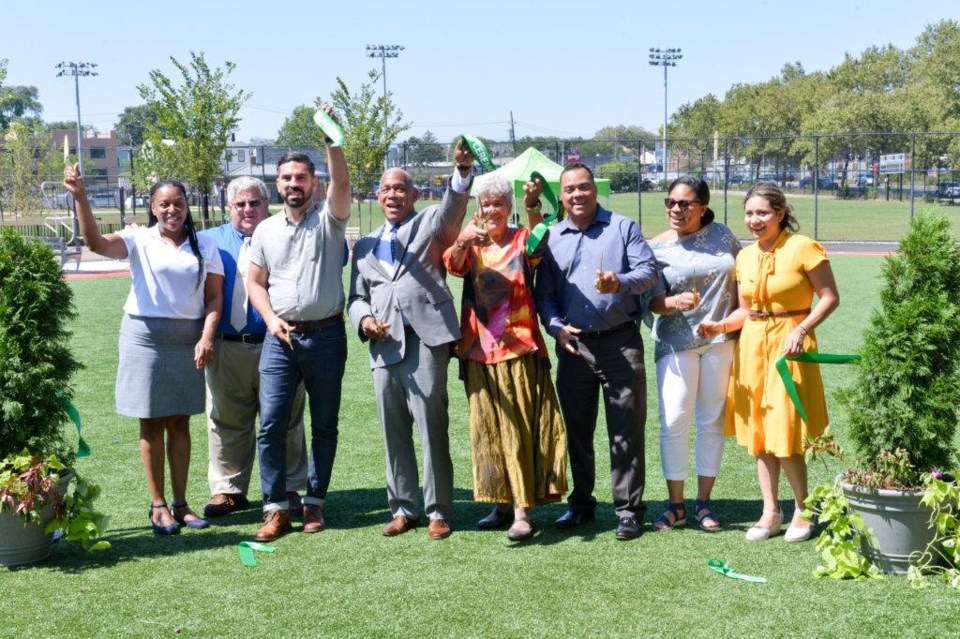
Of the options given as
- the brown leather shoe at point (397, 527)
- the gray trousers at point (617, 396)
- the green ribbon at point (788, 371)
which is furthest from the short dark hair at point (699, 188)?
the brown leather shoe at point (397, 527)

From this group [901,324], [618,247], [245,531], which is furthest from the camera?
[245,531]

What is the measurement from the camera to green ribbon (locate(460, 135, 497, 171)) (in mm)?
4582

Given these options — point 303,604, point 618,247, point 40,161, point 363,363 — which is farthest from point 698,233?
point 40,161

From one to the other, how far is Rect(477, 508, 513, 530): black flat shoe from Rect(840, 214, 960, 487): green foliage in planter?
1817 millimetres

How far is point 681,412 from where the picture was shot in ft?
16.8

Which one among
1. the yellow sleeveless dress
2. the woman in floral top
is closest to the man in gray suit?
the woman in floral top

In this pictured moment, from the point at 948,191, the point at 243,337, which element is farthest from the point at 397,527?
the point at 948,191

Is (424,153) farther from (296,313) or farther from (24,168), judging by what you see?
(296,313)

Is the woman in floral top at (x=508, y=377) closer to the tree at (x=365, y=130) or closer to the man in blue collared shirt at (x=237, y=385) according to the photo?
the man in blue collared shirt at (x=237, y=385)

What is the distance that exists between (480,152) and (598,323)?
104cm

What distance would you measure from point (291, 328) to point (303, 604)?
1398mm

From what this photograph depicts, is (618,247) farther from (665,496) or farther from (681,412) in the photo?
(665,496)

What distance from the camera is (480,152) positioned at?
4.61 m

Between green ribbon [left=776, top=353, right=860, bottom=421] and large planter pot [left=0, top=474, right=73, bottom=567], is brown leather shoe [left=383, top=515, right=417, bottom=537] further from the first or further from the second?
green ribbon [left=776, top=353, right=860, bottom=421]
